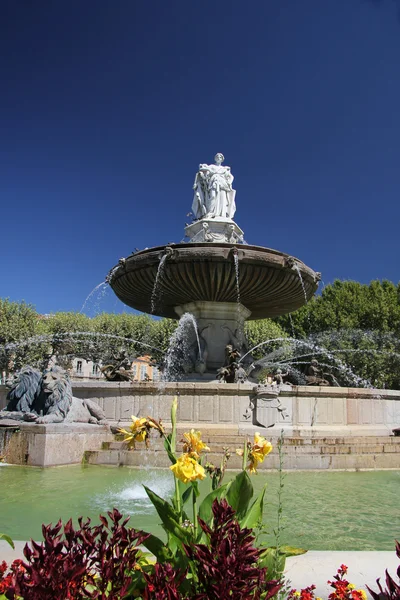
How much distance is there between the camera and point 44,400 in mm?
8719

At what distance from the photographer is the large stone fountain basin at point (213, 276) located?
39.2ft

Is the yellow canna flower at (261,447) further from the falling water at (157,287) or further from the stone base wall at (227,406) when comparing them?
the falling water at (157,287)

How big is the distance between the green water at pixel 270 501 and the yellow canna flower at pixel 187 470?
187 centimetres

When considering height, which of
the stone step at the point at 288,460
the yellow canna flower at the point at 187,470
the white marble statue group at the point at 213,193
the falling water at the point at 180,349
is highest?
the white marble statue group at the point at 213,193

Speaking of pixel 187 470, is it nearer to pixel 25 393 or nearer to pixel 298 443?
pixel 298 443

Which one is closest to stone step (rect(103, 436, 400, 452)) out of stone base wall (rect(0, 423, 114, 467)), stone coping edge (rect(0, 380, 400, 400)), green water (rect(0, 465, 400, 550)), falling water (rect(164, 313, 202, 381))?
stone base wall (rect(0, 423, 114, 467))

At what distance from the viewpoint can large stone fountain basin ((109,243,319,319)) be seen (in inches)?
471

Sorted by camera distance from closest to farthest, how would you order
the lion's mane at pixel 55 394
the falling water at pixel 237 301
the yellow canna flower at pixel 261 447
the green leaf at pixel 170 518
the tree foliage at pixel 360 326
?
the green leaf at pixel 170 518 → the yellow canna flower at pixel 261 447 → the lion's mane at pixel 55 394 → the falling water at pixel 237 301 → the tree foliage at pixel 360 326

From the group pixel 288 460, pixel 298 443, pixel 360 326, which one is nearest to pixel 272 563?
pixel 288 460

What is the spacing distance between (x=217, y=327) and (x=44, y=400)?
20.8ft

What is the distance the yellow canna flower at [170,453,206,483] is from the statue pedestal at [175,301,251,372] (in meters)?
11.6

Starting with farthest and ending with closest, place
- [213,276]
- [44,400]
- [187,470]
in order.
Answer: [213,276] → [44,400] → [187,470]

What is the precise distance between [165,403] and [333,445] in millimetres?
3499

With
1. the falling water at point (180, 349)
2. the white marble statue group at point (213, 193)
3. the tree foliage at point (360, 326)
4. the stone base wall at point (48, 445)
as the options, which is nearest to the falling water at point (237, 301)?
the falling water at point (180, 349)
